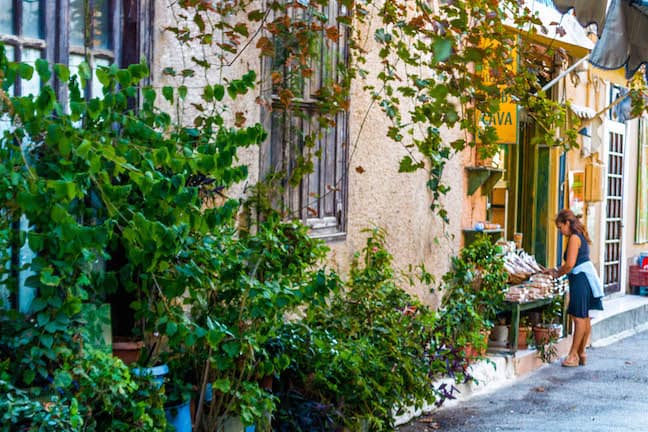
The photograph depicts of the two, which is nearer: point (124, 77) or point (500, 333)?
point (124, 77)

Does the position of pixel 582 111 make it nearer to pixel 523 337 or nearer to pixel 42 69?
pixel 523 337

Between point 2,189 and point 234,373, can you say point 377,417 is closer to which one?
point 234,373

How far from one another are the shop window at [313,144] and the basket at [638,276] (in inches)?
412

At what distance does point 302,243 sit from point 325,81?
6.20ft

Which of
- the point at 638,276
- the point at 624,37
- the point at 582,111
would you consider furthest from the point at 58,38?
the point at 638,276

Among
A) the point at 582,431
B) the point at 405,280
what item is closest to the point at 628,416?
the point at 582,431

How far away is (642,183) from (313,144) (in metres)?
12.4

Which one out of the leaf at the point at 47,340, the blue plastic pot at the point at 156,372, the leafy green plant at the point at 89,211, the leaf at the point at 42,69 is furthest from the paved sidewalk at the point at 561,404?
the leaf at the point at 42,69

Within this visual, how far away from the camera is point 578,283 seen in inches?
443

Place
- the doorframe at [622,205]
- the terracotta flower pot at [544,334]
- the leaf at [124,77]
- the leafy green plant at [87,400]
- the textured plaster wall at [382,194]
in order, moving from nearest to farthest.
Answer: the leafy green plant at [87,400] → the leaf at [124,77] → the textured plaster wall at [382,194] → the terracotta flower pot at [544,334] → the doorframe at [622,205]

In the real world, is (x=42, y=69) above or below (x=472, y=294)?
above

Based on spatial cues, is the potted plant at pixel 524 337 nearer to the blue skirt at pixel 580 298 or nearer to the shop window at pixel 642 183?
the blue skirt at pixel 580 298

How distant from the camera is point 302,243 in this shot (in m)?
5.93

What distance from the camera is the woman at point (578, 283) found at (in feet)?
36.5
